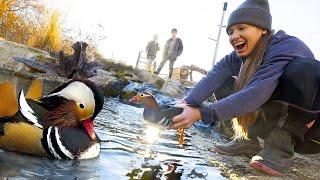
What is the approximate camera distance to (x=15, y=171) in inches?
95.7

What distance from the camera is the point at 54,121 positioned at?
3.28 metres

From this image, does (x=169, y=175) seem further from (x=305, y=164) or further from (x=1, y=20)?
(x=1, y=20)

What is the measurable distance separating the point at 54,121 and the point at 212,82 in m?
1.35

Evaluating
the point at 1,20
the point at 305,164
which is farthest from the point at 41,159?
the point at 1,20

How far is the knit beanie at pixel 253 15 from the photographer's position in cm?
309

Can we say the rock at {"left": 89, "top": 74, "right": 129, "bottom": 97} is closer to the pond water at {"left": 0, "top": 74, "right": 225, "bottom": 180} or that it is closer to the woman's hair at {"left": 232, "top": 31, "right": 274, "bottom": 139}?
the pond water at {"left": 0, "top": 74, "right": 225, "bottom": 180}

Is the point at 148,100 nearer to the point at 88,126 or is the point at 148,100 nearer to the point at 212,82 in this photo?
the point at 88,126

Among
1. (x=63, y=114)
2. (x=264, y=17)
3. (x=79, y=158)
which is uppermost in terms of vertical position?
(x=264, y=17)

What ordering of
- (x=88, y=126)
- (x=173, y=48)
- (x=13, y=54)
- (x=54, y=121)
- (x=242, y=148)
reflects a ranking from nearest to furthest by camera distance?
(x=54, y=121) < (x=88, y=126) < (x=242, y=148) < (x=13, y=54) < (x=173, y=48)

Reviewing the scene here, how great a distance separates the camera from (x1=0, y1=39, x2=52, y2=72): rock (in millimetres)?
9781

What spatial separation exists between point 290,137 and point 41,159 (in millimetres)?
1808

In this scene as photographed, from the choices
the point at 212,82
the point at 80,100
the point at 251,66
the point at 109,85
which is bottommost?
the point at 109,85

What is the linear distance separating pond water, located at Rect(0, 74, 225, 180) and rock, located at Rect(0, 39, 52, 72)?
5.88 metres

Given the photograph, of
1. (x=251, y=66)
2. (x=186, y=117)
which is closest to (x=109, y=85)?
(x=251, y=66)
